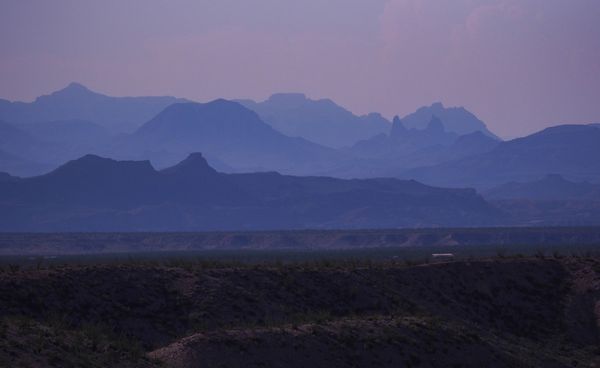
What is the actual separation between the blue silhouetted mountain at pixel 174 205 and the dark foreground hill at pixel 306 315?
130772mm

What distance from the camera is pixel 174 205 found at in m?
183

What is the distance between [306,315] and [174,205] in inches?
5773

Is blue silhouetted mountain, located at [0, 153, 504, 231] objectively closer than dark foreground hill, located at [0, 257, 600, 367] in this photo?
No

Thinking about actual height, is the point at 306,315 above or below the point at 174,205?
below

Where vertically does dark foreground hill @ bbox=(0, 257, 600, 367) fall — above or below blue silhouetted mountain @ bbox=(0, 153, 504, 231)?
below

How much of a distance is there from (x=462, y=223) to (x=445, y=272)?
14543cm

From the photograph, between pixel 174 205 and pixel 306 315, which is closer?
pixel 306 315

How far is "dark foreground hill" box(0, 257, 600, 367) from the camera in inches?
1177

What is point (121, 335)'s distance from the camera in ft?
113

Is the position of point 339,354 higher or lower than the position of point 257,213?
lower

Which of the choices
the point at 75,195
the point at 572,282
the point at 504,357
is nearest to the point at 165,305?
the point at 504,357

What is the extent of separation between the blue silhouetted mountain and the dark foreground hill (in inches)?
5149

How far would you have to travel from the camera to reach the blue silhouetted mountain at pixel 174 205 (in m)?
177

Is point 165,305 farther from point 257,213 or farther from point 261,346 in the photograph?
point 257,213
